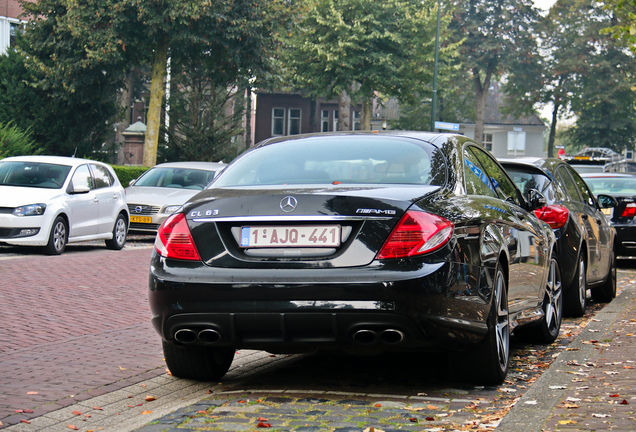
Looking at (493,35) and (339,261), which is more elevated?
(493,35)

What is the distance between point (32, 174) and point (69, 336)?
29.5ft

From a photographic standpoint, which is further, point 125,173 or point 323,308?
point 125,173

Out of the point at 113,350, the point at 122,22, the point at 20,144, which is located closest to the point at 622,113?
the point at 122,22

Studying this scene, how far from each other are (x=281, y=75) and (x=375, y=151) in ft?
106

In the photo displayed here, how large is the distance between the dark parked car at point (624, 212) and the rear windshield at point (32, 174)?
9000mm

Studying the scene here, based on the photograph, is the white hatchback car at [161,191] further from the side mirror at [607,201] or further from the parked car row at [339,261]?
the parked car row at [339,261]

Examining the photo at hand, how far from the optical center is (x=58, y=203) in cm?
1575

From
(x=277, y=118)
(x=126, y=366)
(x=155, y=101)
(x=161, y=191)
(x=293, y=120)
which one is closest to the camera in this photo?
(x=126, y=366)

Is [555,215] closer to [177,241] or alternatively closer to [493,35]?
[177,241]

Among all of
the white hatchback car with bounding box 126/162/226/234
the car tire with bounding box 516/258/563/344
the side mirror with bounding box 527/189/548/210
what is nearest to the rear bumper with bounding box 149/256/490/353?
the side mirror with bounding box 527/189/548/210

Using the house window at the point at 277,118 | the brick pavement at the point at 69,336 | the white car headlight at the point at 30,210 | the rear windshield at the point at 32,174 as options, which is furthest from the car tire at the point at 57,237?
the house window at the point at 277,118

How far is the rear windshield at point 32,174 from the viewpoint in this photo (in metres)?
16.0

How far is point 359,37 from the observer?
1959 inches

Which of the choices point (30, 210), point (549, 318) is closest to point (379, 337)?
point (549, 318)
